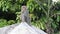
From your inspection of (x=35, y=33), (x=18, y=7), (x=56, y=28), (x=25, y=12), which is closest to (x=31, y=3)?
(x=18, y=7)

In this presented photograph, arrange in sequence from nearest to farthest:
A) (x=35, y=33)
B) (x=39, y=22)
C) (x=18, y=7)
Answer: (x=35, y=33) → (x=39, y=22) → (x=18, y=7)

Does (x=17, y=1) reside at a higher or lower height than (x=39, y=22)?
higher

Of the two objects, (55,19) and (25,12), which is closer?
(25,12)

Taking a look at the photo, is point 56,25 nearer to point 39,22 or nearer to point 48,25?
point 39,22

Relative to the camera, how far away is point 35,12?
8.62 meters

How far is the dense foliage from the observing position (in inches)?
323

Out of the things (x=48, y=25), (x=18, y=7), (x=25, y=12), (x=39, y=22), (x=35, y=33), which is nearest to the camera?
(x=35, y=33)

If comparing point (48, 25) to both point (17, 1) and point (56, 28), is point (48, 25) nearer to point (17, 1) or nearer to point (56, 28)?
point (56, 28)

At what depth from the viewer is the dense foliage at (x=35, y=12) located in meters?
8.19

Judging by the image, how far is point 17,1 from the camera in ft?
29.5

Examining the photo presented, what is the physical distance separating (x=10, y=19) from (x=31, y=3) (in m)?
1.37

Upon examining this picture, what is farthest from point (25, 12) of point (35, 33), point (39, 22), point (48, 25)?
point (39, 22)

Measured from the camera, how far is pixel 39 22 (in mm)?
8367

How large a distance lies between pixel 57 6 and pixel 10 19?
198 centimetres
